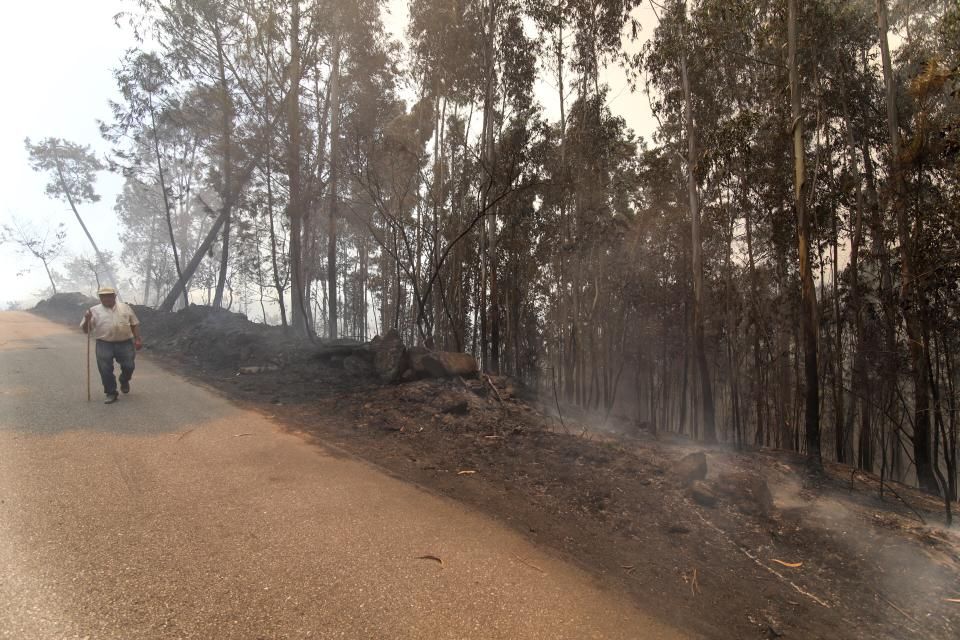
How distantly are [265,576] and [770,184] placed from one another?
14.5m

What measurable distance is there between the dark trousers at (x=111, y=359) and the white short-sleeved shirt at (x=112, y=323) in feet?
0.26

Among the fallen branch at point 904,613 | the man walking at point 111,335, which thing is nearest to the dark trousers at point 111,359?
the man walking at point 111,335

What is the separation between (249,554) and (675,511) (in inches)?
141

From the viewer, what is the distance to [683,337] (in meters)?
18.0

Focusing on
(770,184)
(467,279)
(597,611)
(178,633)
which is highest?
(770,184)

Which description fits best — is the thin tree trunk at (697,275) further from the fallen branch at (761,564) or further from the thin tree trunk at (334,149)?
the thin tree trunk at (334,149)

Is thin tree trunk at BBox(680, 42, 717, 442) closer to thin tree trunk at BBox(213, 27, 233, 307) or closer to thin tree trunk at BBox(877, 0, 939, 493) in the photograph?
thin tree trunk at BBox(877, 0, 939, 493)

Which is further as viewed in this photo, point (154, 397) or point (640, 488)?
point (154, 397)

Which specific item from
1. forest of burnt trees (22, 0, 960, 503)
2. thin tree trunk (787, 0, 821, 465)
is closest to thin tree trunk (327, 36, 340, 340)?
forest of burnt trees (22, 0, 960, 503)

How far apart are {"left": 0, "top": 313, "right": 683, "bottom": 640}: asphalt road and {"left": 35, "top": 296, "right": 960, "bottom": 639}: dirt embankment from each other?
1.48 feet

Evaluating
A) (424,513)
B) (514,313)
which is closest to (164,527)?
(424,513)

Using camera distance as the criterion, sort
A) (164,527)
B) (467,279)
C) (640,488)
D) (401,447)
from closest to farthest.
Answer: (164,527) → (640,488) → (401,447) → (467,279)

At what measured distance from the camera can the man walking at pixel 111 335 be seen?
598cm

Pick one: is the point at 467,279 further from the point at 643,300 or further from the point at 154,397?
the point at 154,397
